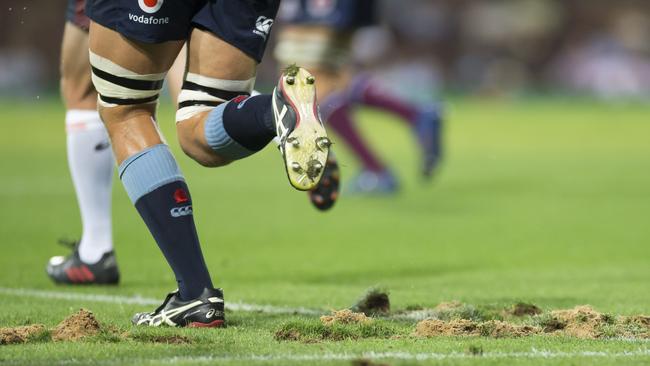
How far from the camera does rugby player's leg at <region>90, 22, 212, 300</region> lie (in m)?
4.29

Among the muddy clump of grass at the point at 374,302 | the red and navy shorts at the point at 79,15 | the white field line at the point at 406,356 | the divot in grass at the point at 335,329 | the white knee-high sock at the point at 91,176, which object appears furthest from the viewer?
the white knee-high sock at the point at 91,176

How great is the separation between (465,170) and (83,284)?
8339 mm

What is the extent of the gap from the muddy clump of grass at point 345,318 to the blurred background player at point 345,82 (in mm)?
4044

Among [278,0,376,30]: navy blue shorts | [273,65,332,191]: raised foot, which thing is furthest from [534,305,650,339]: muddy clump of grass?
[278,0,376,30]: navy blue shorts

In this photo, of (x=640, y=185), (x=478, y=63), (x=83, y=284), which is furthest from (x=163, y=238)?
(x=478, y=63)

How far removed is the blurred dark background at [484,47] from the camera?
34.2m

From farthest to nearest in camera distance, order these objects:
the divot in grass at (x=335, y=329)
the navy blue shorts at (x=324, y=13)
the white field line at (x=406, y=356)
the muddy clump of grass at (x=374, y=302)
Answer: the navy blue shorts at (x=324, y=13)
the muddy clump of grass at (x=374, y=302)
the divot in grass at (x=335, y=329)
the white field line at (x=406, y=356)

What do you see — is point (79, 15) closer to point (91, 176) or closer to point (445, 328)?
point (91, 176)

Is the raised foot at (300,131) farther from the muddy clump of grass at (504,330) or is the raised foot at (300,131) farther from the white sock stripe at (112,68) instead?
the muddy clump of grass at (504,330)

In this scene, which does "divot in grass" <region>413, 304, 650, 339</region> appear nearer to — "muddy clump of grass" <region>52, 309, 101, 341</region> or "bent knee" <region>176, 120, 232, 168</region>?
"bent knee" <region>176, 120, 232, 168</region>

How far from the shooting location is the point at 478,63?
1521 inches

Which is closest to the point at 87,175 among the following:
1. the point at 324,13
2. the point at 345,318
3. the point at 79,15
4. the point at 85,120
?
the point at 85,120

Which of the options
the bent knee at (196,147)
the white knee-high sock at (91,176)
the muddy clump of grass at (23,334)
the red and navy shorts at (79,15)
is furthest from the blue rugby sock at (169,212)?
the white knee-high sock at (91,176)

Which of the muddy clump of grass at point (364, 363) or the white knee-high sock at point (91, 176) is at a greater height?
the white knee-high sock at point (91, 176)
